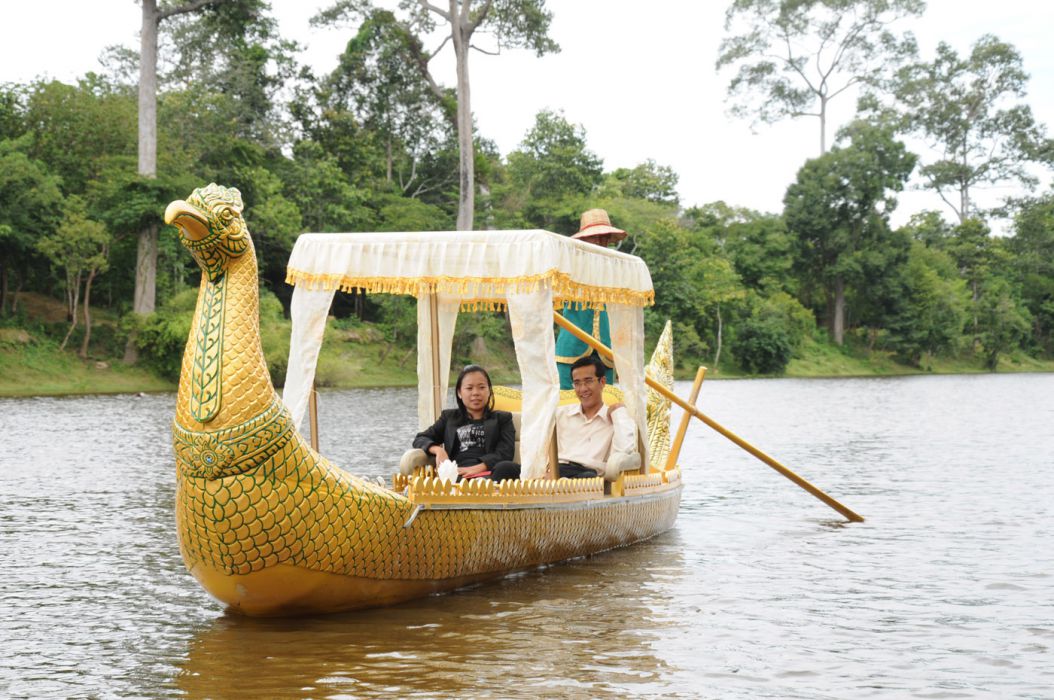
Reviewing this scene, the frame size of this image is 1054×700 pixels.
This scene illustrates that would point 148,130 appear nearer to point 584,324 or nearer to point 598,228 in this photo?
point 584,324

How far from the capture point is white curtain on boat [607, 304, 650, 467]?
959 centimetres

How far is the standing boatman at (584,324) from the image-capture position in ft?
34.1

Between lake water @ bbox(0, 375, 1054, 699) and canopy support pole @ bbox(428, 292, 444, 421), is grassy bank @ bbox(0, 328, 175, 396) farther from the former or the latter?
canopy support pole @ bbox(428, 292, 444, 421)

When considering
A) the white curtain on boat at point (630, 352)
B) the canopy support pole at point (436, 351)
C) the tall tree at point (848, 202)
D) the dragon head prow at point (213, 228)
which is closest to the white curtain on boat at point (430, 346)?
the canopy support pole at point (436, 351)

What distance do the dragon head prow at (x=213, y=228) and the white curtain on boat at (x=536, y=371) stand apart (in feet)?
6.59

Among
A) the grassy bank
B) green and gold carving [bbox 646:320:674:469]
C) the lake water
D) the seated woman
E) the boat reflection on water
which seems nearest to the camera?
the boat reflection on water

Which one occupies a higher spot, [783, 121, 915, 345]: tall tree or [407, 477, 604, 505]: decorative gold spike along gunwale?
[783, 121, 915, 345]: tall tree

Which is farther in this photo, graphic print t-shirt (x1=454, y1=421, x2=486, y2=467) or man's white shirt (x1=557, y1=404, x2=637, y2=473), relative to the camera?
man's white shirt (x1=557, y1=404, x2=637, y2=473)

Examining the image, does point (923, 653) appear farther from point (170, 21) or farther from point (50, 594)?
point (170, 21)

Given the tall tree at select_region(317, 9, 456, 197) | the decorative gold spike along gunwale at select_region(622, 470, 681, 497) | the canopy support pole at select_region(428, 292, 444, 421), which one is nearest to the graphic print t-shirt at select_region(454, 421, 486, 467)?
the canopy support pole at select_region(428, 292, 444, 421)

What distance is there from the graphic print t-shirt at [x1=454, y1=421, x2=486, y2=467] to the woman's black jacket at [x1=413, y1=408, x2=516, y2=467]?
3cm

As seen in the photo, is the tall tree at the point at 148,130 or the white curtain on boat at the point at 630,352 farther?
the tall tree at the point at 148,130

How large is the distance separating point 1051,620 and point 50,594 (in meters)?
6.67

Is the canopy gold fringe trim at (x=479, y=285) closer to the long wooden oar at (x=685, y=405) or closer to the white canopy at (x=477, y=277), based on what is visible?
the white canopy at (x=477, y=277)
